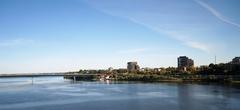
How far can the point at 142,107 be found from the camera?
49500 mm

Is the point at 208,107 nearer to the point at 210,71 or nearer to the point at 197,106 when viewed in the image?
the point at 197,106

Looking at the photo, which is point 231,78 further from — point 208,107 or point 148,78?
point 208,107

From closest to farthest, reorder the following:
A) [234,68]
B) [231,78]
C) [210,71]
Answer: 1. [231,78]
2. [234,68]
3. [210,71]

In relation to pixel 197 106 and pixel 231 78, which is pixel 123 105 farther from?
pixel 231 78

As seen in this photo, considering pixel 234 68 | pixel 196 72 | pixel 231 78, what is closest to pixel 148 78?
pixel 196 72

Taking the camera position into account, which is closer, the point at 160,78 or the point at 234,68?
the point at 234,68

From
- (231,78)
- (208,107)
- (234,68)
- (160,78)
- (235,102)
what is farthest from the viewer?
(160,78)

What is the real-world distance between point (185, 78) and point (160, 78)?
50.7 ft

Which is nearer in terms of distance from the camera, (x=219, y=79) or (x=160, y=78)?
(x=219, y=79)

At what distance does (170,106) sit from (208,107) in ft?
17.4

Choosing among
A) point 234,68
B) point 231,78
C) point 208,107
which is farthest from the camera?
point 234,68

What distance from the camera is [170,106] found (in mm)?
49500

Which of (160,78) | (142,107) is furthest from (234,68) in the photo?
(142,107)

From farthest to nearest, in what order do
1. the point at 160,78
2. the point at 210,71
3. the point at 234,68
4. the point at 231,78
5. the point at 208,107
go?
the point at 160,78 < the point at 210,71 < the point at 234,68 < the point at 231,78 < the point at 208,107
